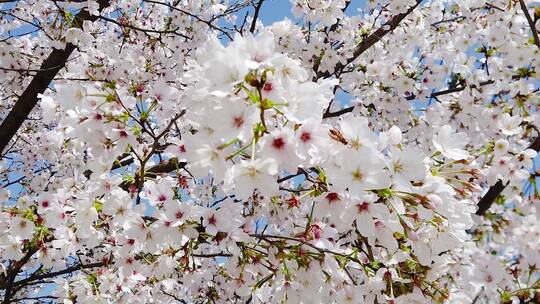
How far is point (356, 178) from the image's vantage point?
164cm

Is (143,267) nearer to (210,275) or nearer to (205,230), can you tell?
(205,230)

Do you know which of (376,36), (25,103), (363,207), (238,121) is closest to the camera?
(238,121)

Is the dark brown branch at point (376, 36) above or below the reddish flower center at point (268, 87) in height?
above

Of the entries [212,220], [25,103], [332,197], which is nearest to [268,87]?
[332,197]

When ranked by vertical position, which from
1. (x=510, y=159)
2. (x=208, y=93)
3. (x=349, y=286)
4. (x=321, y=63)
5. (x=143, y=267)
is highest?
(x=321, y=63)

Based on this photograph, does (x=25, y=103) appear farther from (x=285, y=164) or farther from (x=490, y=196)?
(x=490, y=196)

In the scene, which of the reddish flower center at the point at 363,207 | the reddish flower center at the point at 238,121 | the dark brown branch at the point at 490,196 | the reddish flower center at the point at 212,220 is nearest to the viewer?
the reddish flower center at the point at 238,121

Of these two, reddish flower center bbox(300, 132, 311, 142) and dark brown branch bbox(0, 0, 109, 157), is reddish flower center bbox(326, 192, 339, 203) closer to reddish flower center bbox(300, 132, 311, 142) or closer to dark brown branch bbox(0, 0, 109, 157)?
reddish flower center bbox(300, 132, 311, 142)

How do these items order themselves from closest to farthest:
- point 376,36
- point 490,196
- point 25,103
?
1. point 25,103
2. point 376,36
3. point 490,196

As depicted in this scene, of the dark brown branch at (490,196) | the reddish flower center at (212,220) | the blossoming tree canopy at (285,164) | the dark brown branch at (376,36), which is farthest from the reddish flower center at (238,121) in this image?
the dark brown branch at (490,196)

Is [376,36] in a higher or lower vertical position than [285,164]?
higher

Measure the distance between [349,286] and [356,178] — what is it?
0.96m

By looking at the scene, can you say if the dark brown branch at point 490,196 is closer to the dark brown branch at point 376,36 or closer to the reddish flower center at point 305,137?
the dark brown branch at point 376,36

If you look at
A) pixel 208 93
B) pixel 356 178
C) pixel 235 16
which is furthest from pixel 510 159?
pixel 235 16
